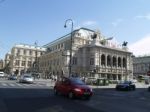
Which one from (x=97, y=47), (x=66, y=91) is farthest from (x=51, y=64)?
(x=66, y=91)

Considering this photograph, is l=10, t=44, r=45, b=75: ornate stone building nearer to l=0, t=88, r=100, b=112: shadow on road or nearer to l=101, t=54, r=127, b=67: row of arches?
l=101, t=54, r=127, b=67: row of arches

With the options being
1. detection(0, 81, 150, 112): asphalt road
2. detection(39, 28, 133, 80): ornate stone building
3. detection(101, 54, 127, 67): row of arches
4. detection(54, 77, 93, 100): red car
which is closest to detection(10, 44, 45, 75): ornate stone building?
detection(39, 28, 133, 80): ornate stone building

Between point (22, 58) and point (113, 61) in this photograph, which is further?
point (22, 58)

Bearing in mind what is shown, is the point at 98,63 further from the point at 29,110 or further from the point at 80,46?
the point at 29,110

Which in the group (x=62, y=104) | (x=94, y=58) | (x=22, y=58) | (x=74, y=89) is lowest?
(x=62, y=104)

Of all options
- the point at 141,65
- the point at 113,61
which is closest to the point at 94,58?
the point at 113,61

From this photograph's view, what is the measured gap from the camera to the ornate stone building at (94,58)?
263 ft

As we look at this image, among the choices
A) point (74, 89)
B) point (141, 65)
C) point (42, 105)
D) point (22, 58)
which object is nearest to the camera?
point (42, 105)

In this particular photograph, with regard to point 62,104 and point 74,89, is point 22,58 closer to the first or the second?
point 74,89

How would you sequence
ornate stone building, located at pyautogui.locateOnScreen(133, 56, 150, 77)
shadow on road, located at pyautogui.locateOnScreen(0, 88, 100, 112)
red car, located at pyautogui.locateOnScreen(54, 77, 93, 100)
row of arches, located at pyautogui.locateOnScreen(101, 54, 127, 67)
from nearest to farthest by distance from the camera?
1. shadow on road, located at pyautogui.locateOnScreen(0, 88, 100, 112)
2. red car, located at pyautogui.locateOnScreen(54, 77, 93, 100)
3. row of arches, located at pyautogui.locateOnScreen(101, 54, 127, 67)
4. ornate stone building, located at pyautogui.locateOnScreen(133, 56, 150, 77)

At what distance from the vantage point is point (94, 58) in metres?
79.3

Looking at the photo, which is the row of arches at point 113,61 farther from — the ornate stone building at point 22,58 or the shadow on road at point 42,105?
the shadow on road at point 42,105

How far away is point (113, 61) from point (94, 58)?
11095mm

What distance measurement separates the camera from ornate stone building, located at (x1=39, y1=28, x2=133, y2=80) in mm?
80250
